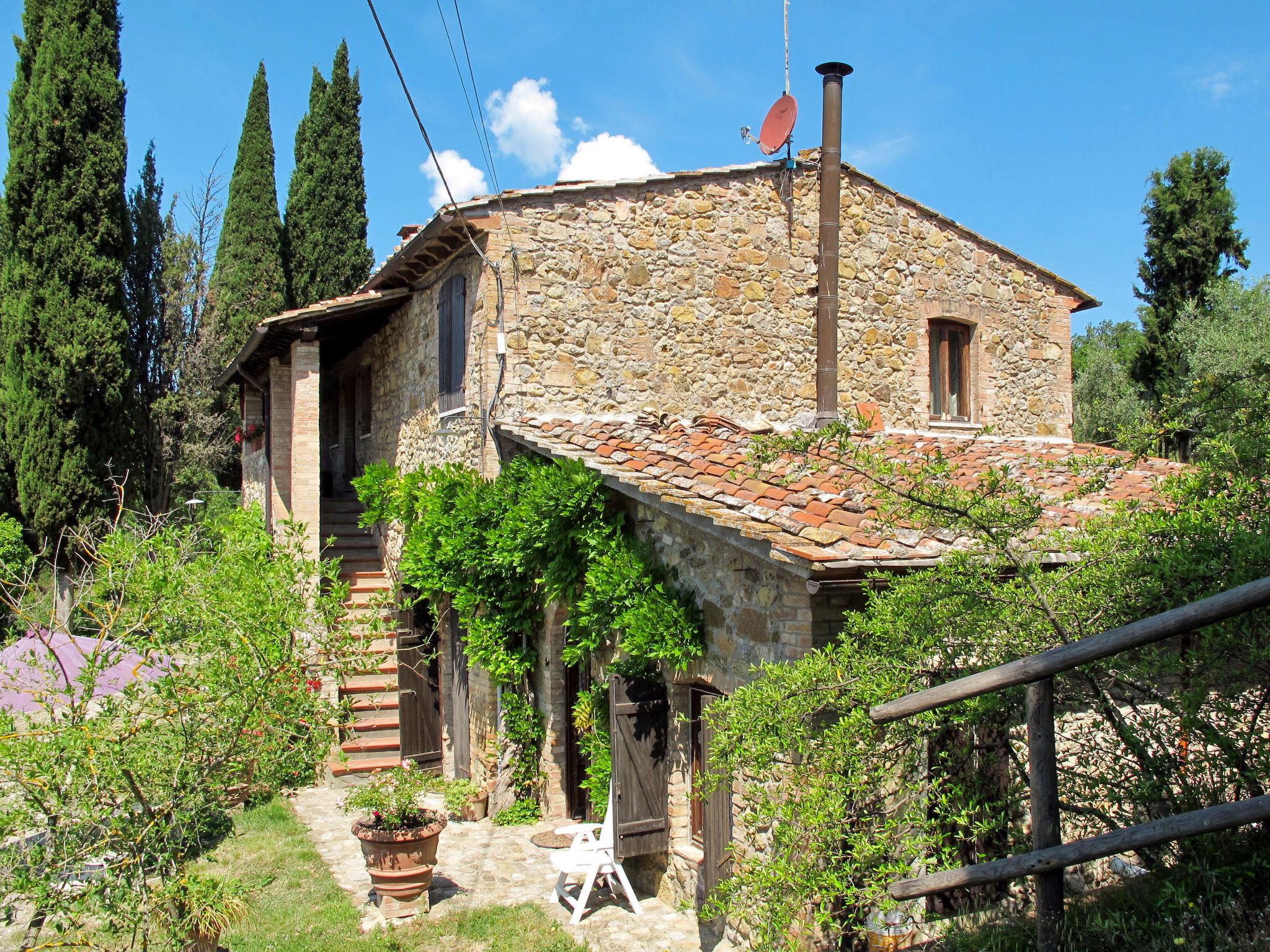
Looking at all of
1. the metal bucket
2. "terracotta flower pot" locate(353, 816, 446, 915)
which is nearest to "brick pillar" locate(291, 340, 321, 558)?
"terracotta flower pot" locate(353, 816, 446, 915)

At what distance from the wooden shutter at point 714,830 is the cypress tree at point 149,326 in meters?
14.3

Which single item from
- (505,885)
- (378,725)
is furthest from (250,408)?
(505,885)

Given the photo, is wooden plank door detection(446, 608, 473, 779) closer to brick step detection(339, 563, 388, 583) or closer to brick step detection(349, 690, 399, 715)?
brick step detection(349, 690, 399, 715)

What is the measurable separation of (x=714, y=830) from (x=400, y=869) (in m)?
2.81

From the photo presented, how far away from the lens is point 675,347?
9.59m

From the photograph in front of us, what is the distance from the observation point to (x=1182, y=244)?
63.1 ft

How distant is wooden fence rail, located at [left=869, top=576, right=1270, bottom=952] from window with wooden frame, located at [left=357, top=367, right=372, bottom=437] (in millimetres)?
→ 12325

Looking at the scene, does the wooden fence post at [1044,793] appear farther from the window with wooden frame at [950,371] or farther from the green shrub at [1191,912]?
the window with wooden frame at [950,371]

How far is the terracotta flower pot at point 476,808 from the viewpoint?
9641 millimetres

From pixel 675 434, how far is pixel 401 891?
4.66 meters

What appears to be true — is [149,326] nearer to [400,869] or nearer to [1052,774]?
[400,869]

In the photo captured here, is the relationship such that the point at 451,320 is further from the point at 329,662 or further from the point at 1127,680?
the point at 1127,680

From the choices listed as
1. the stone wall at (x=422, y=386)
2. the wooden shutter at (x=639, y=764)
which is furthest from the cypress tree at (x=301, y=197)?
the wooden shutter at (x=639, y=764)

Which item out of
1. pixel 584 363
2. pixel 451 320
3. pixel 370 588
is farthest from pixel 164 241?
pixel 584 363
